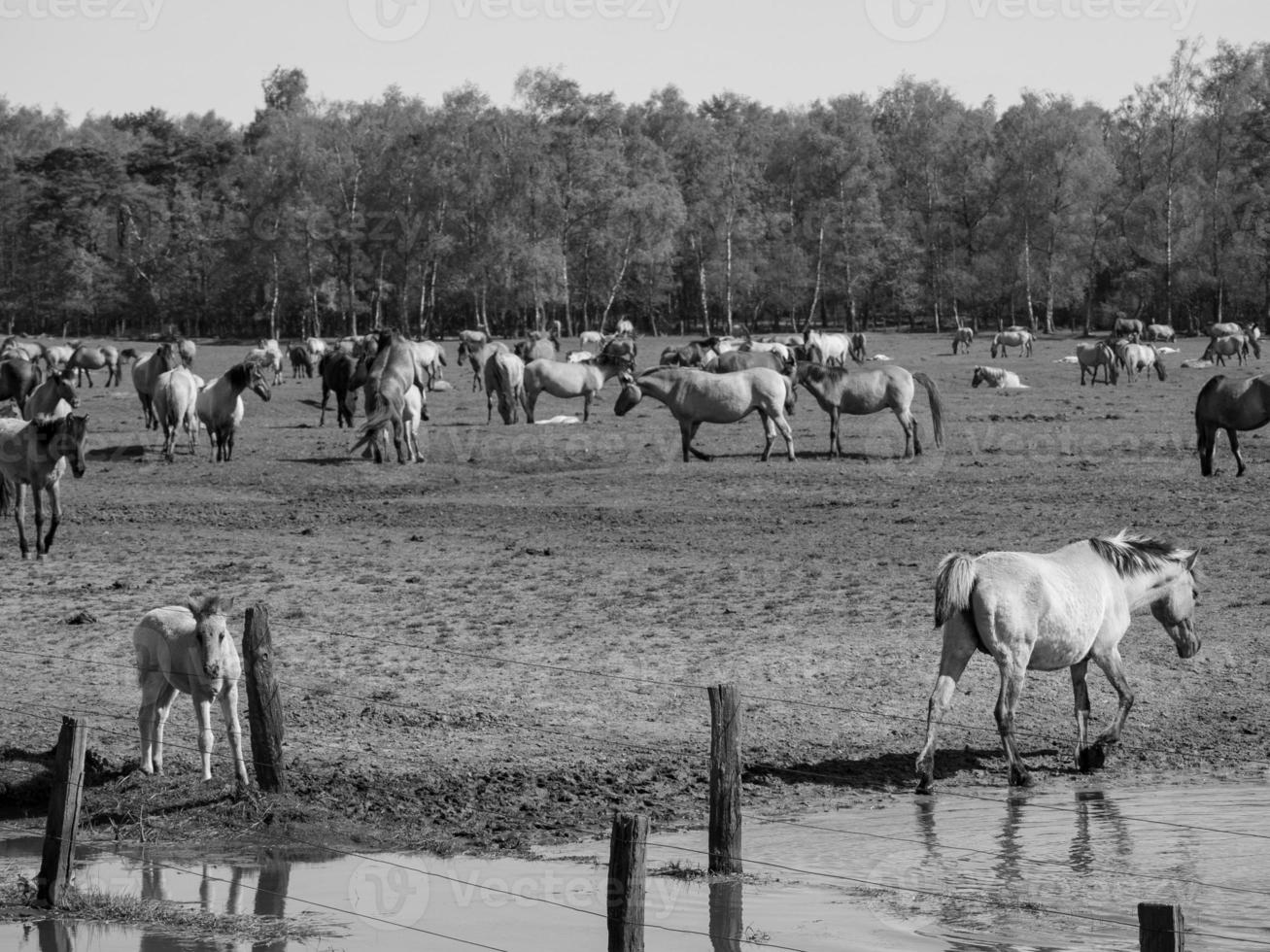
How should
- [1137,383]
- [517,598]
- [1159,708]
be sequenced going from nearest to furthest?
[1159,708]
[517,598]
[1137,383]

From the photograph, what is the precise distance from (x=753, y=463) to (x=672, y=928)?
18.5 metres

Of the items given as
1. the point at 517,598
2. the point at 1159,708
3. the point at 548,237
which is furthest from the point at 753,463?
the point at 548,237

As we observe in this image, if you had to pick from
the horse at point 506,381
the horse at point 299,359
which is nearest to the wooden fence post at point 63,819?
the horse at point 506,381

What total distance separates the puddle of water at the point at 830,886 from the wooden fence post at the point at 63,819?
0.74 feet

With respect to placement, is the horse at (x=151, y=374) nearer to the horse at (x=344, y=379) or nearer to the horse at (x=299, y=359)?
the horse at (x=344, y=379)

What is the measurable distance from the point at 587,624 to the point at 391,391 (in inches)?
496

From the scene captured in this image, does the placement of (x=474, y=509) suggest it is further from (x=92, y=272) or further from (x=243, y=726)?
(x=92, y=272)

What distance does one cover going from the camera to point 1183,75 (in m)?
73.2

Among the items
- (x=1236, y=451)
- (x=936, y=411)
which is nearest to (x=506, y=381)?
(x=936, y=411)

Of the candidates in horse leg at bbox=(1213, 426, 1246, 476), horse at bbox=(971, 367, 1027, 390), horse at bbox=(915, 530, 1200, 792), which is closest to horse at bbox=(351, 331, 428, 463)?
horse leg at bbox=(1213, 426, 1246, 476)

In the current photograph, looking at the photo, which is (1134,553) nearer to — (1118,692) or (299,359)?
(1118,692)

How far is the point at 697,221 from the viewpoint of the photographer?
78.3m

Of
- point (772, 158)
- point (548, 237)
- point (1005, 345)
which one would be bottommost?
point (1005, 345)

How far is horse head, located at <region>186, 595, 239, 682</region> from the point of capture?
909cm
